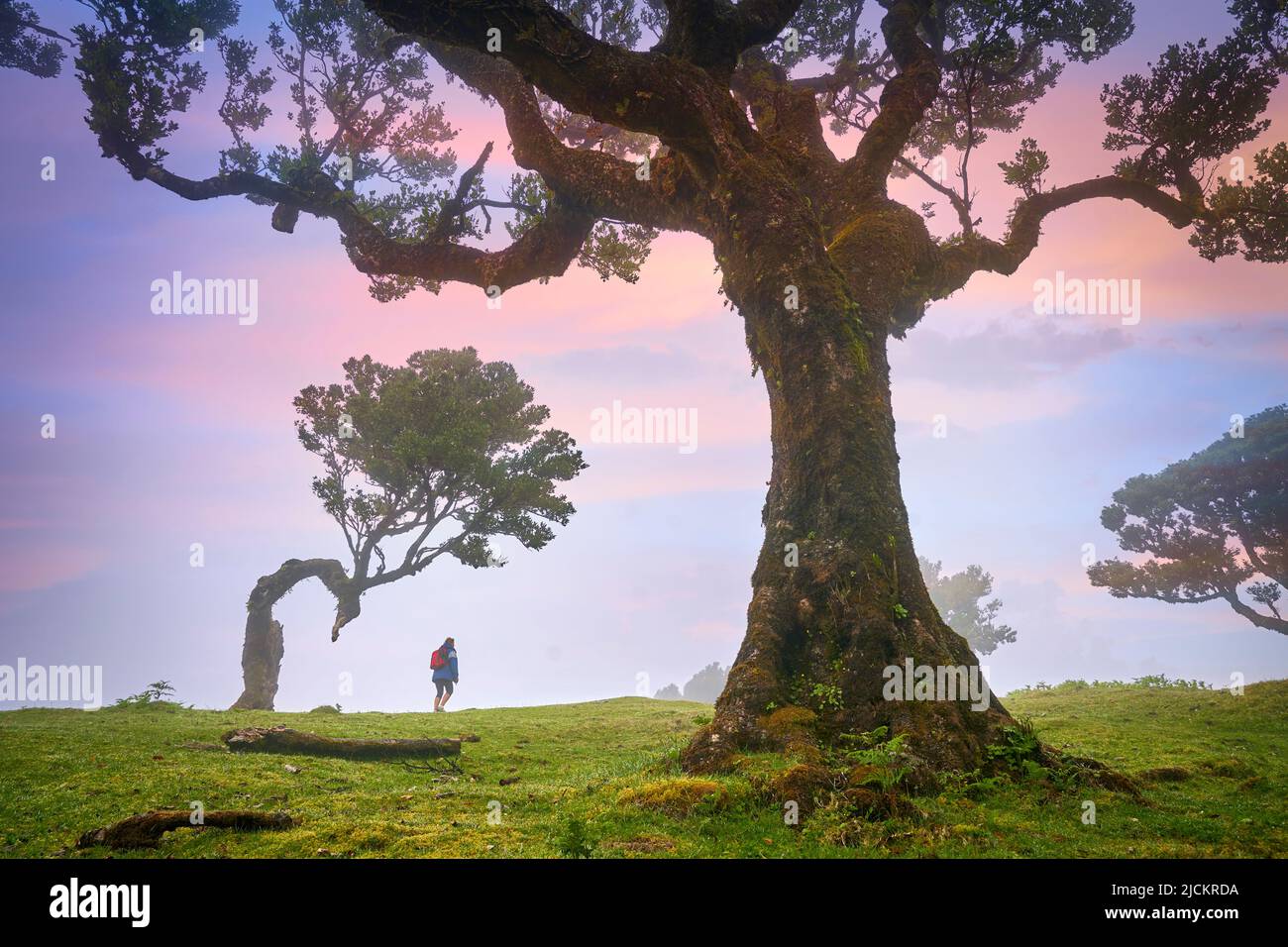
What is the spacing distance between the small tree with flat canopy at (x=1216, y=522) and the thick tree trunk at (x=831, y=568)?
3399 cm

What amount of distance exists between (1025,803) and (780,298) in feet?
25.2

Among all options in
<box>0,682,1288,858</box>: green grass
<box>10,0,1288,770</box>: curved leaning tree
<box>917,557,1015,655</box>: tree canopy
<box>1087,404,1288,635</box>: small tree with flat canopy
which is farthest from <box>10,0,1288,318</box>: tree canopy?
<box>917,557,1015,655</box>: tree canopy

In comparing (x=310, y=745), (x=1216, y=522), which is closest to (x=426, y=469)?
(x=310, y=745)

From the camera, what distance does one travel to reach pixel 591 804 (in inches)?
298

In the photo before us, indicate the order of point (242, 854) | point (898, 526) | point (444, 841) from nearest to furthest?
1. point (242, 854)
2. point (444, 841)
3. point (898, 526)

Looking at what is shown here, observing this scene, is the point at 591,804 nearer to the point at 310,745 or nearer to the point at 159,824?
the point at 159,824

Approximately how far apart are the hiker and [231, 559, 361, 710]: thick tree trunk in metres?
8.87

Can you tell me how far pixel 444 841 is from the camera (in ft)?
20.1

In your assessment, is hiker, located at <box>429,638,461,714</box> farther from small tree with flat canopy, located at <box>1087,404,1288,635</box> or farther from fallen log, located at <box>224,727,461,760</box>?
small tree with flat canopy, located at <box>1087,404,1288,635</box>

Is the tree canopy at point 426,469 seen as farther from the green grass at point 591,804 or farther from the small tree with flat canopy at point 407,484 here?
the green grass at point 591,804

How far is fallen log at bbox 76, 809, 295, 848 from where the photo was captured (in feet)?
18.9

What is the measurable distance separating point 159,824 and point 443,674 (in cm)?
1831
